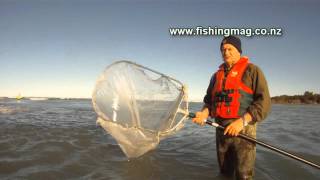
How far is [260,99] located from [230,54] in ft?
2.54

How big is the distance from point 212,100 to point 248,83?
686 millimetres

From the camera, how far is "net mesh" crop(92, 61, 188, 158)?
4270mm

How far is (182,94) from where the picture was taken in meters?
4.41

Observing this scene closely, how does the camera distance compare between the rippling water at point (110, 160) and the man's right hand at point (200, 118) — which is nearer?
the man's right hand at point (200, 118)

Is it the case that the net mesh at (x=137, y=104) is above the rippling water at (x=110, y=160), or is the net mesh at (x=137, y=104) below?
above

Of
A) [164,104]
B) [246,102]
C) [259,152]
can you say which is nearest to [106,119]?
[164,104]

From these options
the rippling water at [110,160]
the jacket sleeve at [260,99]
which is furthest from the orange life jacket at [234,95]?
the rippling water at [110,160]

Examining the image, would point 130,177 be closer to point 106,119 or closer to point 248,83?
point 106,119

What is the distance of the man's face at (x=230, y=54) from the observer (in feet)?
13.7

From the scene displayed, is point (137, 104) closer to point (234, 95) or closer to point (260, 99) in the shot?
point (234, 95)

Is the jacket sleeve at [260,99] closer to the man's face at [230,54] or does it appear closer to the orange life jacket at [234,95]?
the orange life jacket at [234,95]

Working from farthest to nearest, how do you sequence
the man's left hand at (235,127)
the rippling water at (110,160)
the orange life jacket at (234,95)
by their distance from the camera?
the rippling water at (110,160) < the orange life jacket at (234,95) < the man's left hand at (235,127)

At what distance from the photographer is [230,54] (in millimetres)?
4203

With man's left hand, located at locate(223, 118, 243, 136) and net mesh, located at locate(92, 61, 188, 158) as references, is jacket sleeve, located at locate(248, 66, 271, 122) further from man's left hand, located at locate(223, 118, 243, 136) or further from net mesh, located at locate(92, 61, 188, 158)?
net mesh, located at locate(92, 61, 188, 158)
